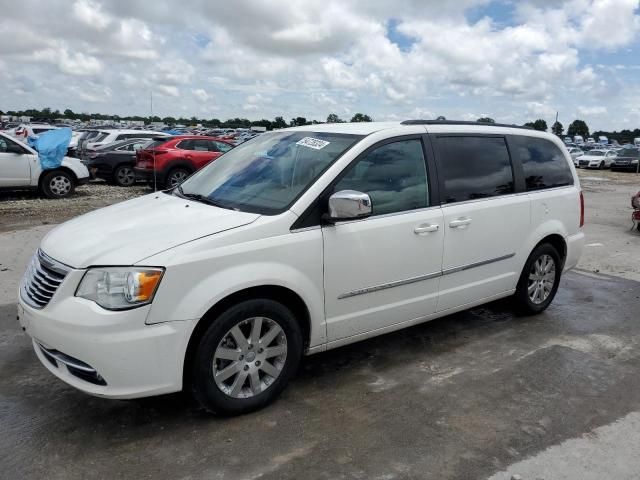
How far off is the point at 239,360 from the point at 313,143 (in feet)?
5.42

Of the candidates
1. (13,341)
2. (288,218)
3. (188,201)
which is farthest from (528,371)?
(13,341)

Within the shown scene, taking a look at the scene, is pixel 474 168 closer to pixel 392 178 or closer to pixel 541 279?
pixel 392 178

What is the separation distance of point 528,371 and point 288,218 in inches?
85.6

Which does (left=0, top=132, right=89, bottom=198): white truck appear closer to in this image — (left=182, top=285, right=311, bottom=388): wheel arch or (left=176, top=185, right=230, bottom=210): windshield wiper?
(left=176, top=185, right=230, bottom=210): windshield wiper

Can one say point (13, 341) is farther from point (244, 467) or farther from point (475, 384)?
point (475, 384)

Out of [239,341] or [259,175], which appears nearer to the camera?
[239,341]

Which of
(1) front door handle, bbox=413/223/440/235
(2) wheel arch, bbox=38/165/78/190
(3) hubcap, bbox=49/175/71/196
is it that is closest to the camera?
(1) front door handle, bbox=413/223/440/235

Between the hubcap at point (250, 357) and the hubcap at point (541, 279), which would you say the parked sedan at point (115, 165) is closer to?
the hubcap at point (541, 279)

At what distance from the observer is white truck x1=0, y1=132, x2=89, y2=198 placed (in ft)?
39.3

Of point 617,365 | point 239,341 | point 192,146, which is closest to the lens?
point 239,341

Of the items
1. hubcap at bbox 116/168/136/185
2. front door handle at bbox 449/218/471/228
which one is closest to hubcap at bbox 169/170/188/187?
hubcap at bbox 116/168/136/185

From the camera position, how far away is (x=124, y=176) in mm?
15695

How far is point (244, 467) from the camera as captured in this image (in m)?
2.86

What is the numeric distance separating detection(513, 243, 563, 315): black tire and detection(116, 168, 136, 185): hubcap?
12821mm
